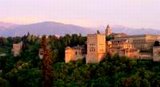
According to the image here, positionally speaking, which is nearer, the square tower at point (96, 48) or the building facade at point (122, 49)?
the building facade at point (122, 49)

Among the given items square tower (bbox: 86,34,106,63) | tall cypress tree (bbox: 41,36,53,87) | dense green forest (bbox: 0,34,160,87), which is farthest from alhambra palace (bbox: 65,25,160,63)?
tall cypress tree (bbox: 41,36,53,87)

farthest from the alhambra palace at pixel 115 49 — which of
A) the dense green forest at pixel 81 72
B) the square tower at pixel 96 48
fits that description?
the dense green forest at pixel 81 72

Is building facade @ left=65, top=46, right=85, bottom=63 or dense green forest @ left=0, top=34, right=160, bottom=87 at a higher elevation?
building facade @ left=65, top=46, right=85, bottom=63

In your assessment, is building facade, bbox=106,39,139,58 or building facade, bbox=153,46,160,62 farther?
building facade, bbox=106,39,139,58

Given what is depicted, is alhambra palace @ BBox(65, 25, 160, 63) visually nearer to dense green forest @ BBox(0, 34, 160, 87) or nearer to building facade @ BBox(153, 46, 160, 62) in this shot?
building facade @ BBox(153, 46, 160, 62)

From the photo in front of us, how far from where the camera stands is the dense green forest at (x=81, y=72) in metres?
41.2

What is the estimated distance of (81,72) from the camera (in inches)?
1806

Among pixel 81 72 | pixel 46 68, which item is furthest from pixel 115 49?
pixel 46 68

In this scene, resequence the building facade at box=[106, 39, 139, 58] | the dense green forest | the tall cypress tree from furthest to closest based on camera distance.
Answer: the building facade at box=[106, 39, 139, 58] < the dense green forest < the tall cypress tree

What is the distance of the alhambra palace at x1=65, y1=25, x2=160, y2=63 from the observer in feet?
150

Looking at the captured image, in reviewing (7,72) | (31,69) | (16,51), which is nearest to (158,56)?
(31,69)

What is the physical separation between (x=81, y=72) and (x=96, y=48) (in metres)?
2.78

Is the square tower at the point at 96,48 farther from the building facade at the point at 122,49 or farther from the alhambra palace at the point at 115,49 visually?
the building facade at the point at 122,49

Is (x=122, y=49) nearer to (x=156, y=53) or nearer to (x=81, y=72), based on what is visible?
(x=156, y=53)
